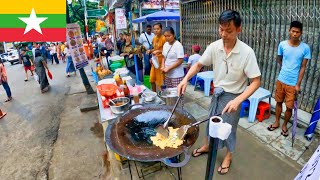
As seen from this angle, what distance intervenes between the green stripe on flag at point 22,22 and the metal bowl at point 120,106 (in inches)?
75.8

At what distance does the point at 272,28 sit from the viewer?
4.62 meters

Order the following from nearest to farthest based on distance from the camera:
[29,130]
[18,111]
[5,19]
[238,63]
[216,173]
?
1. [5,19]
2. [238,63]
3. [216,173]
4. [29,130]
5. [18,111]

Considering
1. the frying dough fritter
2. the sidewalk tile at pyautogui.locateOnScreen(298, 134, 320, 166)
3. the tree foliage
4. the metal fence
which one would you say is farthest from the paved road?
the metal fence

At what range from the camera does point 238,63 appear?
7.68ft

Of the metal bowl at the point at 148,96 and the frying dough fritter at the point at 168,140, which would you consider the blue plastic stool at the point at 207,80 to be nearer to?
the metal bowl at the point at 148,96

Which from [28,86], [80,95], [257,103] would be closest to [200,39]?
[257,103]

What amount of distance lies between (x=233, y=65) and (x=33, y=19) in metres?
2.00

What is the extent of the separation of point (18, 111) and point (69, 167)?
4.35 m

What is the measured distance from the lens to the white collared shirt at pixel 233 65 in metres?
2.27

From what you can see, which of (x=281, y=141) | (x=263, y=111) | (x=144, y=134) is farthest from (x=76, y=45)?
(x=281, y=141)

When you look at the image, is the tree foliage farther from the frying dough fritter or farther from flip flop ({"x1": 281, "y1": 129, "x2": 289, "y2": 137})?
flip flop ({"x1": 281, "y1": 129, "x2": 289, "y2": 137})

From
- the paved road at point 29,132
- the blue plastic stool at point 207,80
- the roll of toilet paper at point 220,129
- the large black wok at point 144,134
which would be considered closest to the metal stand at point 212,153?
the roll of toilet paper at point 220,129

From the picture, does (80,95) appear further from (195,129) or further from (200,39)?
(195,129)

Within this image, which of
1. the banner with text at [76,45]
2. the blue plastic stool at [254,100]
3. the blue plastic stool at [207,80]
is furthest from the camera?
the banner with text at [76,45]
